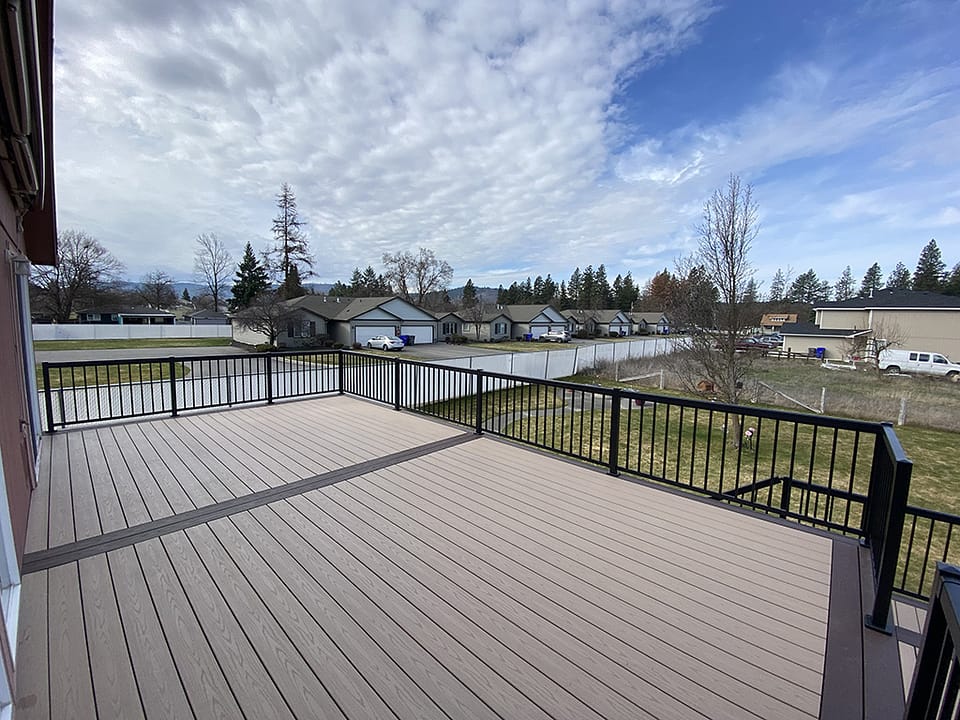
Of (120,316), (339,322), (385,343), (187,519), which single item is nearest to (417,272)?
(339,322)

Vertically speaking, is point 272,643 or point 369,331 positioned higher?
point 369,331

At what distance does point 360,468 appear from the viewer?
12.5ft

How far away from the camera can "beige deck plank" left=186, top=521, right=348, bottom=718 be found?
1.45 metres

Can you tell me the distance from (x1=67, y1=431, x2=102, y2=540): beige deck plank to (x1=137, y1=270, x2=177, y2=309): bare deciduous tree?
48863mm

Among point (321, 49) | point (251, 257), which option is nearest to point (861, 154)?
point (321, 49)

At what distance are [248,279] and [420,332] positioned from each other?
14558 mm

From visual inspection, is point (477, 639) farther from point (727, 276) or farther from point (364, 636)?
point (727, 276)

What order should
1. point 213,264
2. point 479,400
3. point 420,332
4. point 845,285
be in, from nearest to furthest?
point 479,400
point 420,332
point 213,264
point 845,285

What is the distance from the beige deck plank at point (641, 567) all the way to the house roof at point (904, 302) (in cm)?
3390

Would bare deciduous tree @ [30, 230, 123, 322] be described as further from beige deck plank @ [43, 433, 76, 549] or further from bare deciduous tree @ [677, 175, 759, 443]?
bare deciduous tree @ [677, 175, 759, 443]

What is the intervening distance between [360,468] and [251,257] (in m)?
34.0

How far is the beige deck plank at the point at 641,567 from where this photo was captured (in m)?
1.98

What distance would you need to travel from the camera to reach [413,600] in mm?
2027

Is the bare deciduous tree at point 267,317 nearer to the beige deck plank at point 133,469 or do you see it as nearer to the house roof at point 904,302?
the beige deck plank at point 133,469
